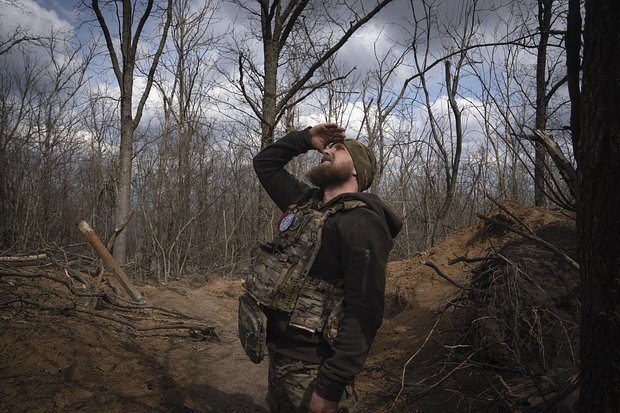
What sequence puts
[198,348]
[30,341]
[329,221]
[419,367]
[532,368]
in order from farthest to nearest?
[198,348] < [419,367] < [30,341] < [532,368] < [329,221]

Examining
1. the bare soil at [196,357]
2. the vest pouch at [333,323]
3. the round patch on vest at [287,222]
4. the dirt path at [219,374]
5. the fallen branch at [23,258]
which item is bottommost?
the dirt path at [219,374]

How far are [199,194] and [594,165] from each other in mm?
13371

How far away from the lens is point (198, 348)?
482cm

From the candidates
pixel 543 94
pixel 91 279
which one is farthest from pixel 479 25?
pixel 91 279

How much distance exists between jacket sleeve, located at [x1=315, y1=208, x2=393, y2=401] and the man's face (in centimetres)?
39

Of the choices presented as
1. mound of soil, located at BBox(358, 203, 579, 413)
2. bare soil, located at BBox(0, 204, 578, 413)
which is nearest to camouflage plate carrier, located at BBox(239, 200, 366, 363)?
mound of soil, located at BBox(358, 203, 579, 413)

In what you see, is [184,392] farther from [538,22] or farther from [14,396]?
[538,22]

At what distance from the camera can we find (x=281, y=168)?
278cm

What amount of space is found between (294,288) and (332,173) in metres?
0.65

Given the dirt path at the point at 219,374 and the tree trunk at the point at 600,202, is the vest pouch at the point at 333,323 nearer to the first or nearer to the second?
the tree trunk at the point at 600,202

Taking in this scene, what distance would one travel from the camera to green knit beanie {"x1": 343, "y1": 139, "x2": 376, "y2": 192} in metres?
2.28

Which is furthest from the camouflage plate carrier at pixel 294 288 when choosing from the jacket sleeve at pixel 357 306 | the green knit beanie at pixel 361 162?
the green knit beanie at pixel 361 162

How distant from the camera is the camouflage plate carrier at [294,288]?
2002 millimetres

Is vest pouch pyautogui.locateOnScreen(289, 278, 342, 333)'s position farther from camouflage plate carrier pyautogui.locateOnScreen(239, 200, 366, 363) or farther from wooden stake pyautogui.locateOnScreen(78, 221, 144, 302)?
wooden stake pyautogui.locateOnScreen(78, 221, 144, 302)
